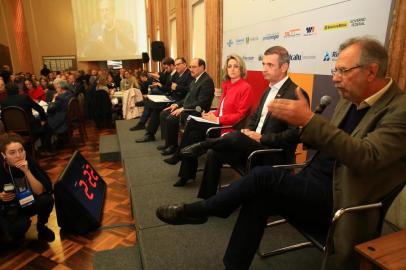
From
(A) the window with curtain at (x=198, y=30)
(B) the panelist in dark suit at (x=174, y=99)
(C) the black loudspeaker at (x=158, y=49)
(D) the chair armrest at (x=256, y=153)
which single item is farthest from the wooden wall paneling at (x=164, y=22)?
(D) the chair armrest at (x=256, y=153)

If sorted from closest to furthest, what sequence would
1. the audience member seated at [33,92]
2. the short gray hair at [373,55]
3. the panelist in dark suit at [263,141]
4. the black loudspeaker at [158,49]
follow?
1. the short gray hair at [373,55]
2. the panelist in dark suit at [263,141]
3. the audience member seated at [33,92]
4. the black loudspeaker at [158,49]

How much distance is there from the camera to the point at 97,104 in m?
5.94

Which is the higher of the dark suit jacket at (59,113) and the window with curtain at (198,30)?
the window with curtain at (198,30)

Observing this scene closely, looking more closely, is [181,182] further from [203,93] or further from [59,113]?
[59,113]

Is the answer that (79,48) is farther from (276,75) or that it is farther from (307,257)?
(307,257)

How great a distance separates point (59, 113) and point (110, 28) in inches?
301

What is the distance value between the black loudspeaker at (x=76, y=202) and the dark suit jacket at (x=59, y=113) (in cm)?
217

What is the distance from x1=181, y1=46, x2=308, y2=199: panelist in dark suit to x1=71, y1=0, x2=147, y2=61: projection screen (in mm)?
10020

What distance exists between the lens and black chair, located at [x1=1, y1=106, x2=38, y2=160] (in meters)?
3.76

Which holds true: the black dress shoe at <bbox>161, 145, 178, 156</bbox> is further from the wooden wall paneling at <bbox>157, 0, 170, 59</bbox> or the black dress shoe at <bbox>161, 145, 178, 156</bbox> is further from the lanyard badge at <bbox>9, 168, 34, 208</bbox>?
the wooden wall paneling at <bbox>157, 0, 170, 59</bbox>

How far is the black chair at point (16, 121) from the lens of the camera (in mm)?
3760

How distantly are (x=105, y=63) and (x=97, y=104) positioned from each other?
7482mm

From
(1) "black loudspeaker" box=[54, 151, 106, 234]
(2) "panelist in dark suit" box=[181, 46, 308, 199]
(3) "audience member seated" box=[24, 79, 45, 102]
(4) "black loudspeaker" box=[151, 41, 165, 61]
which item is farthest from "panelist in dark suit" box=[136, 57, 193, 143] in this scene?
(4) "black loudspeaker" box=[151, 41, 165, 61]

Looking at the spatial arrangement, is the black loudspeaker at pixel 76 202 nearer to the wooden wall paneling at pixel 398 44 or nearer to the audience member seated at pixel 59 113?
the audience member seated at pixel 59 113
